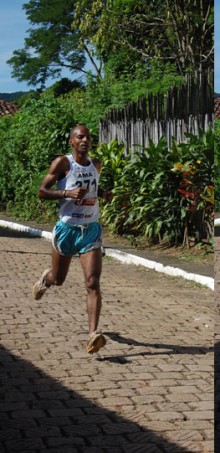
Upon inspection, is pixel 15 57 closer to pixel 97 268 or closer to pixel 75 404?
pixel 97 268

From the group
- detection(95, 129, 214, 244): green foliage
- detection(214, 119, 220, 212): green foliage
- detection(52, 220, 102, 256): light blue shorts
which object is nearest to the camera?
detection(214, 119, 220, 212): green foliage

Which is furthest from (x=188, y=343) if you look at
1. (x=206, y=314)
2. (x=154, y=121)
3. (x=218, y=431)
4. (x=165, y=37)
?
(x=165, y=37)

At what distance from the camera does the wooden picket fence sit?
82.5 inches

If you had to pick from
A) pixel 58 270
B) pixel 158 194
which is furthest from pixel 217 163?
pixel 58 270

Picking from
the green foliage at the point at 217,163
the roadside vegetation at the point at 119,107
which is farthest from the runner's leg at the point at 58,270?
the green foliage at the point at 217,163

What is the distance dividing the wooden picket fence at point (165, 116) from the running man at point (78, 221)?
0.08 m

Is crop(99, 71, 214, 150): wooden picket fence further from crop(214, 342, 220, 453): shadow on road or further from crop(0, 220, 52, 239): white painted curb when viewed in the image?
crop(214, 342, 220, 453): shadow on road

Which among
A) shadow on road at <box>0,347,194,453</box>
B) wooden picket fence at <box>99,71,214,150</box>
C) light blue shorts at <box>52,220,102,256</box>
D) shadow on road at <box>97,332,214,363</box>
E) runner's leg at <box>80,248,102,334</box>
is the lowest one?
Answer: shadow on road at <box>0,347,194,453</box>

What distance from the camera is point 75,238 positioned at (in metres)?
2.39

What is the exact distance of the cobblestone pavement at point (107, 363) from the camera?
2113 millimetres

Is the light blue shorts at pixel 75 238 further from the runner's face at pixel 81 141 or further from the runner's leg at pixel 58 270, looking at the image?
the runner's face at pixel 81 141

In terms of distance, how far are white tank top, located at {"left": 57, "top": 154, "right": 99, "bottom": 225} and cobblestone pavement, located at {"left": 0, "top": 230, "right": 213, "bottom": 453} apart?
99mm

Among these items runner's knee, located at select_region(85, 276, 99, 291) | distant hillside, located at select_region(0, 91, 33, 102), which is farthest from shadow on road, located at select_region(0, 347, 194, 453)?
distant hillside, located at select_region(0, 91, 33, 102)

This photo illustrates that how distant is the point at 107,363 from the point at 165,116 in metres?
0.58
